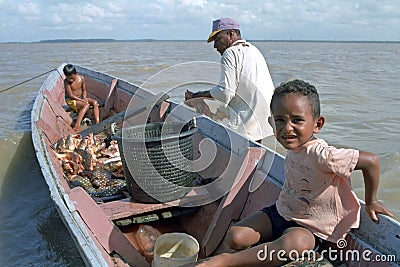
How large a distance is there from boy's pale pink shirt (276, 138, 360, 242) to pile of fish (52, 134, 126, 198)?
2461mm

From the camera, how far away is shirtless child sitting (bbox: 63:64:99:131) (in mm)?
7227

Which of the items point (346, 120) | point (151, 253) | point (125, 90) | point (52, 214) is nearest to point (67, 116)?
point (125, 90)

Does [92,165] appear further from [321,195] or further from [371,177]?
[371,177]

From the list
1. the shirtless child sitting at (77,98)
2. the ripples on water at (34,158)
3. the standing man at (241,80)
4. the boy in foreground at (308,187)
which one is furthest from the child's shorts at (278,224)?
the shirtless child sitting at (77,98)

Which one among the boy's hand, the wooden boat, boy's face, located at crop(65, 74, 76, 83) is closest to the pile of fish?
the wooden boat

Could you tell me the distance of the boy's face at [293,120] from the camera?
226 cm

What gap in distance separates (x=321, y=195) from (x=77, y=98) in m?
6.11

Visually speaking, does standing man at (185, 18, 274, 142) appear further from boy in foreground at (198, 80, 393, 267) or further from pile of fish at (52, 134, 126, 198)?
boy in foreground at (198, 80, 393, 267)

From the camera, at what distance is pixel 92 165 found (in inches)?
201

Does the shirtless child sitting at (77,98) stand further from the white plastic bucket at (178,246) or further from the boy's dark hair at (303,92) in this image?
the boy's dark hair at (303,92)

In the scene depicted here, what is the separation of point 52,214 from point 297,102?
4.28 meters

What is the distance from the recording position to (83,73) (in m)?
10.2

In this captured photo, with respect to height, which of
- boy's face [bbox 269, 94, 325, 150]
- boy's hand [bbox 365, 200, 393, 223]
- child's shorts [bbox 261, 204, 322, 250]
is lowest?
child's shorts [bbox 261, 204, 322, 250]

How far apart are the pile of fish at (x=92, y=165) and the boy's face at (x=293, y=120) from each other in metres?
2.55
